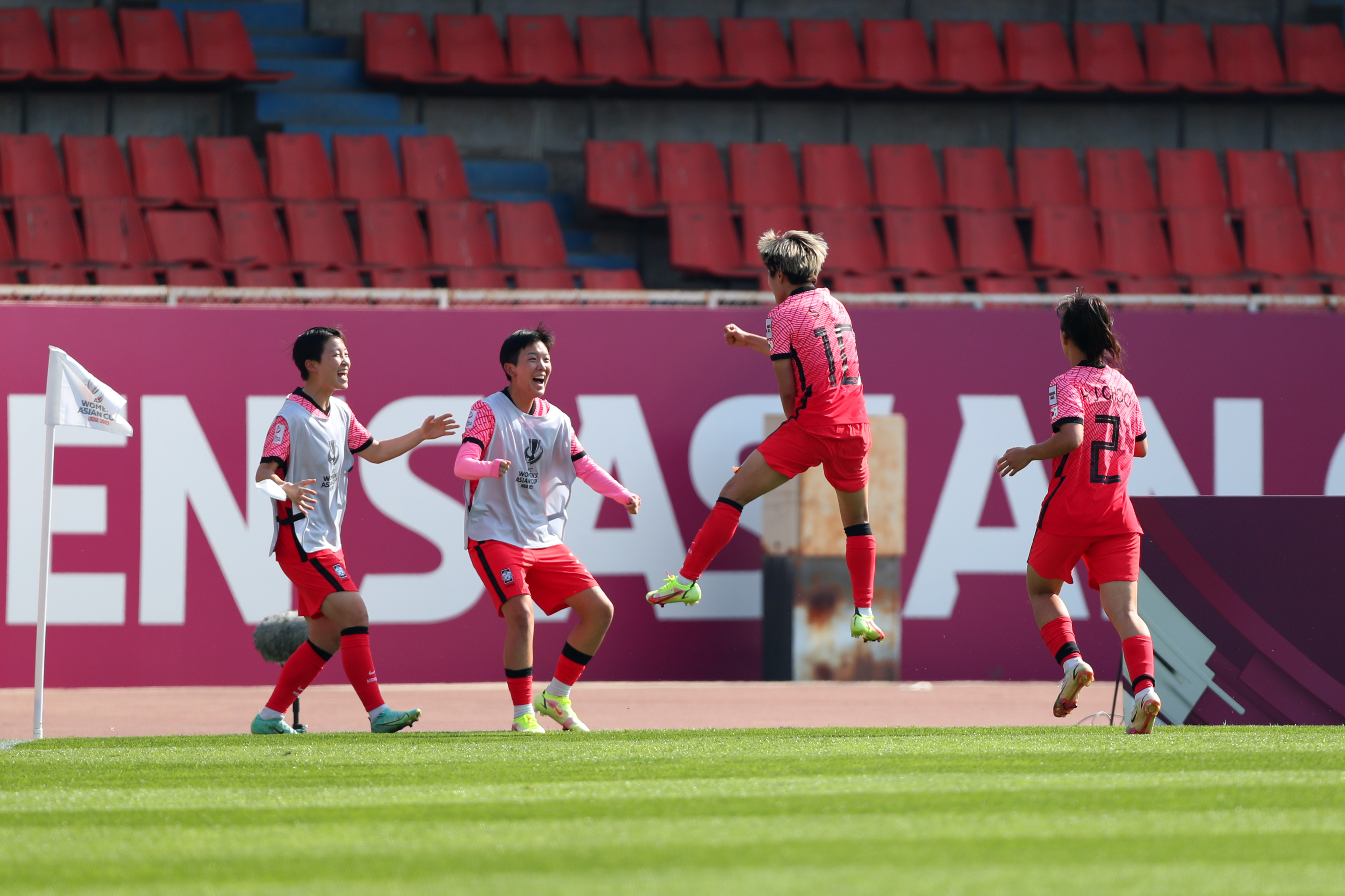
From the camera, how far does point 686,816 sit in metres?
4.59

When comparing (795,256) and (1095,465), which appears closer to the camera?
(1095,465)

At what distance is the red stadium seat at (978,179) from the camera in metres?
16.2

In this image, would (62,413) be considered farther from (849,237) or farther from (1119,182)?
(1119,182)

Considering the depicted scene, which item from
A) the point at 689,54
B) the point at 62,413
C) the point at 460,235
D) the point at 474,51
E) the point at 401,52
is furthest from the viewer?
the point at 689,54

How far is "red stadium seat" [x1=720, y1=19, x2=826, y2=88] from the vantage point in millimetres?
17000

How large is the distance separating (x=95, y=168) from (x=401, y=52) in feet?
12.2

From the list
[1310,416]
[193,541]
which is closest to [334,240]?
[193,541]

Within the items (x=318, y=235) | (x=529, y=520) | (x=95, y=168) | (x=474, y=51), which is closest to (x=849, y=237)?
(x=474, y=51)

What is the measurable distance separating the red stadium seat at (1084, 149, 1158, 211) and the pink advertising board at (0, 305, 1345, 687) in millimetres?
5758

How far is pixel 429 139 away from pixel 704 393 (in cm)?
696

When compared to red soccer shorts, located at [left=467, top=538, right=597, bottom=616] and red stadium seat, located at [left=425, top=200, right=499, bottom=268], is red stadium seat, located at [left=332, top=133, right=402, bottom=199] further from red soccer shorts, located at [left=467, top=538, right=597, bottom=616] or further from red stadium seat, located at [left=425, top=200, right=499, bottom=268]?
red soccer shorts, located at [left=467, top=538, right=597, bottom=616]

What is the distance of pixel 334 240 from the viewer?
14.6 metres

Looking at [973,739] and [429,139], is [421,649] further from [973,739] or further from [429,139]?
[429,139]

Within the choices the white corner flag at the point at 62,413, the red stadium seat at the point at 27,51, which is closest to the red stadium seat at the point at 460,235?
the red stadium seat at the point at 27,51
